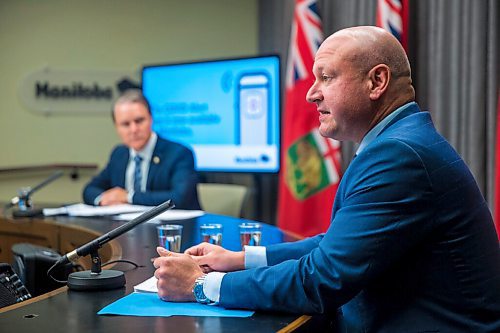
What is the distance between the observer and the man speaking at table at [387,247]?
4.85ft

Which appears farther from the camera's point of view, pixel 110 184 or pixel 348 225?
pixel 110 184

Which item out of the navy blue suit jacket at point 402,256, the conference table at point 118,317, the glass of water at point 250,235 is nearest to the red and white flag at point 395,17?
the conference table at point 118,317

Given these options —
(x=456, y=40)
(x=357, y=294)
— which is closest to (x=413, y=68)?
(x=456, y=40)

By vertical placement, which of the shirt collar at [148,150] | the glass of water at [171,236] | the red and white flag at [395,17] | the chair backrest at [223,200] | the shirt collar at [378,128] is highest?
the red and white flag at [395,17]

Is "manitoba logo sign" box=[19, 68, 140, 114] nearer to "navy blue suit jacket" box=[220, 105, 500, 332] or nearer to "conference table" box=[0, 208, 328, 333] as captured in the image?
"conference table" box=[0, 208, 328, 333]

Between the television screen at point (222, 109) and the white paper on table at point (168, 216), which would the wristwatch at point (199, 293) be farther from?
the television screen at point (222, 109)

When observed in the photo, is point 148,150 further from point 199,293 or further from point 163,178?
point 199,293

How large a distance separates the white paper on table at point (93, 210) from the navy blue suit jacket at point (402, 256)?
1.94 meters

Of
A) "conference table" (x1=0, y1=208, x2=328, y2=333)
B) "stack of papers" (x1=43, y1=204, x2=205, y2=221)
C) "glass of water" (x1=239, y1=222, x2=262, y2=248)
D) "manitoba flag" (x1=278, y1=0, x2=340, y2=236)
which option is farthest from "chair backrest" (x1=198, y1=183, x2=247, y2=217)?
"glass of water" (x1=239, y1=222, x2=262, y2=248)

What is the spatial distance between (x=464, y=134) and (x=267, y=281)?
7.82ft

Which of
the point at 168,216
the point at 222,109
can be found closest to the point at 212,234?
the point at 168,216

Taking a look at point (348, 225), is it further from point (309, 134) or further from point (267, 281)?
point (309, 134)

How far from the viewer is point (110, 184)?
13.6ft

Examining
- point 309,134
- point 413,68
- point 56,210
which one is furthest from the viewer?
point 309,134
